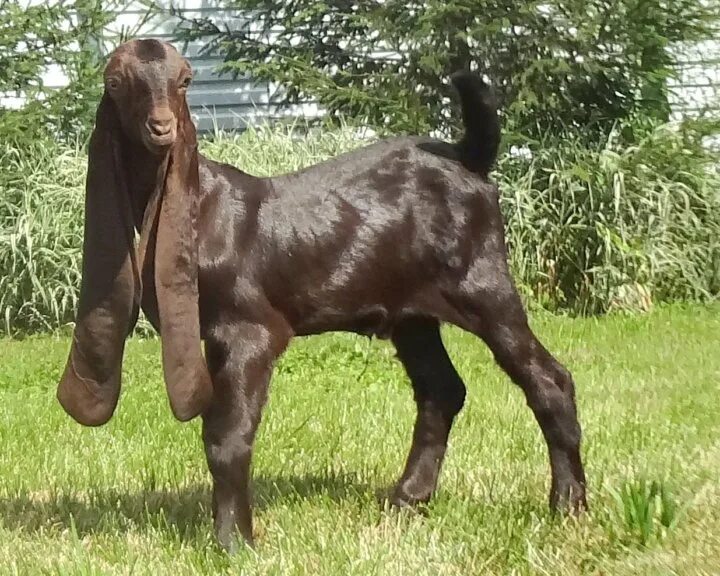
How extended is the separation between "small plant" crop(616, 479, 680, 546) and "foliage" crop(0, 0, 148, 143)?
7353 mm

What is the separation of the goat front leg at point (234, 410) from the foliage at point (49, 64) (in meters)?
6.74

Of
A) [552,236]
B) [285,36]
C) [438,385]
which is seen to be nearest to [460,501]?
[438,385]

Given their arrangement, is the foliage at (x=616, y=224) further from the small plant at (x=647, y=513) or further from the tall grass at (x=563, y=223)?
the small plant at (x=647, y=513)

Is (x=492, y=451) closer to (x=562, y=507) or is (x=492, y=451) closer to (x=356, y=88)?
(x=562, y=507)

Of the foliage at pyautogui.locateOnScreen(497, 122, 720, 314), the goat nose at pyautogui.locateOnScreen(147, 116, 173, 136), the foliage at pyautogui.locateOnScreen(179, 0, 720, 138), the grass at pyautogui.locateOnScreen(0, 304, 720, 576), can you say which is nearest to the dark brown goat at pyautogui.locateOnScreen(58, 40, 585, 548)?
the goat nose at pyautogui.locateOnScreen(147, 116, 173, 136)

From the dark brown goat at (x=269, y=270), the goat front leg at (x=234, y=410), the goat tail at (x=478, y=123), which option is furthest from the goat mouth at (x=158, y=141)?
the goat tail at (x=478, y=123)

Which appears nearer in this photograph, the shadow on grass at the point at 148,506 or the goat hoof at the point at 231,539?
the goat hoof at the point at 231,539

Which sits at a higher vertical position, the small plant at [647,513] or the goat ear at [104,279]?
the goat ear at [104,279]

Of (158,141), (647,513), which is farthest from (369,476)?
(158,141)

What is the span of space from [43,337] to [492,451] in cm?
506

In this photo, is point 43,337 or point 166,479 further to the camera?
point 43,337

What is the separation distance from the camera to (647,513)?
2.90 metres

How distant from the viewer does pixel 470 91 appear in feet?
11.0

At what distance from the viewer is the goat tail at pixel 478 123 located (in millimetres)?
3359
